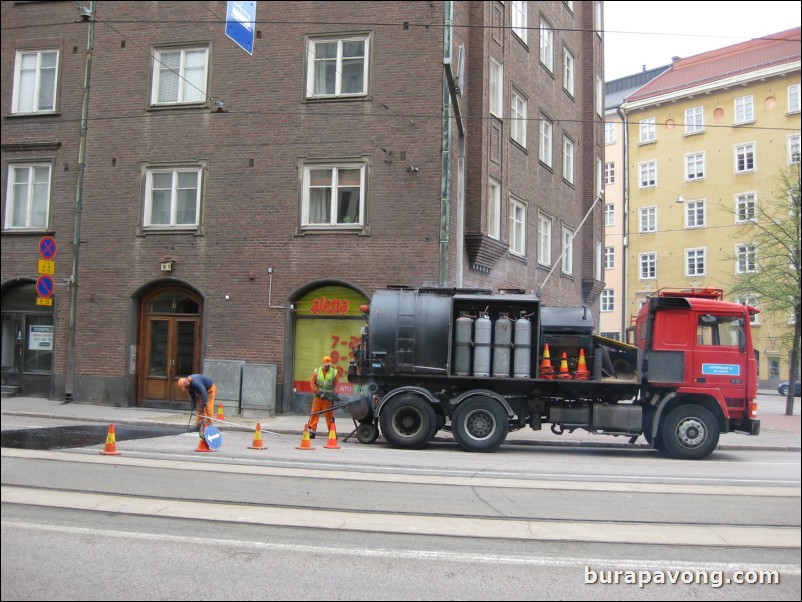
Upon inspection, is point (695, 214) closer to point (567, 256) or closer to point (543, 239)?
point (543, 239)

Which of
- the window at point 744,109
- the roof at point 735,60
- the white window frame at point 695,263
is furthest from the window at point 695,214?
the window at point 744,109

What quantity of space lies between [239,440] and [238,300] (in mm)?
5798

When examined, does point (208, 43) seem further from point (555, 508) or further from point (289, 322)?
point (555, 508)

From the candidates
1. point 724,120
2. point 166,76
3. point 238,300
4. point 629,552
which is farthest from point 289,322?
point 629,552

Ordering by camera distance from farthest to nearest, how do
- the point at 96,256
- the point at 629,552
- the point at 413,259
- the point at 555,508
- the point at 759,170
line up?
the point at 96,256 → the point at 413,259 → the point at 759,170 → the point at 555,508 → the point at 629,552

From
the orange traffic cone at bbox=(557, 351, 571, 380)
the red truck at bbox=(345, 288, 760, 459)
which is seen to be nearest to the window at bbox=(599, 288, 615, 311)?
the red truck at bbox=(345, 288, 760, 459)

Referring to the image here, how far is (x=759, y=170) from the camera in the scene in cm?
1462

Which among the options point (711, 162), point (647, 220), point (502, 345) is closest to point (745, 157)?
point (711, 162)

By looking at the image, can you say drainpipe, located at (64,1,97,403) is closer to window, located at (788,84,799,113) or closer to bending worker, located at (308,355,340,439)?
bending worker, located at (308,355,340,439)

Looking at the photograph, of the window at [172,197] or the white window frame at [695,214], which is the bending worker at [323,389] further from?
the white window frame at [695,214]

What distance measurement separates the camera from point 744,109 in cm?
928

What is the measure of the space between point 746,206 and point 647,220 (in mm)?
9801

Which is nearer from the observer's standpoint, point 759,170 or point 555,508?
point 555,508

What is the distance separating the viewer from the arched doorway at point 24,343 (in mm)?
5719
